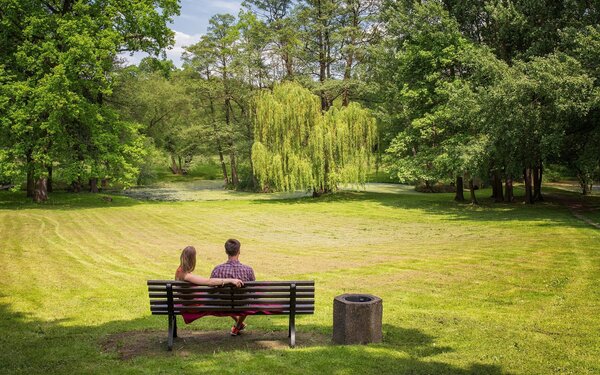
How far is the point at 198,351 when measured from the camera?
20.8 ft

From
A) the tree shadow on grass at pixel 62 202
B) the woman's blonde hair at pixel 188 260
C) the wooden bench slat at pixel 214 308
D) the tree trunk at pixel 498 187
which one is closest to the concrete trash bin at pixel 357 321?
the wooden bench slat at pixel 214 308

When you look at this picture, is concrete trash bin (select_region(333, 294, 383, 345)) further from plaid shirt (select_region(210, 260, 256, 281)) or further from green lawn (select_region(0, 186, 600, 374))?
plaid shirt (select_region(210, 260, 256, 281))

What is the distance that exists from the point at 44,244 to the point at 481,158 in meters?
21.1

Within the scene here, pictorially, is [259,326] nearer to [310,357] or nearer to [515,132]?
[310,357]

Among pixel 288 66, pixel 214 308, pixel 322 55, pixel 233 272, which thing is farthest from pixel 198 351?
pixel 288 66

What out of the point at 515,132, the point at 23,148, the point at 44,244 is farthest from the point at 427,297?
the point at 23,148

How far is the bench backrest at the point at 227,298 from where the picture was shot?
20.8 ft

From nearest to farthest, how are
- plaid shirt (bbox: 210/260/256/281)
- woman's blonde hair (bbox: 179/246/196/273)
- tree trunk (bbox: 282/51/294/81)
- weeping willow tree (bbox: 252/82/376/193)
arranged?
woman's blonde hair (bbox: 179/246/196/273) → plaid shirt (bbox: 210/260/256/281) → weeping willow tree (bbox: 252/82/376/193) → tree trunk (bbox: 282/51/294/81)

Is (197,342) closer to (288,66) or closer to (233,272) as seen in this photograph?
(233,272)

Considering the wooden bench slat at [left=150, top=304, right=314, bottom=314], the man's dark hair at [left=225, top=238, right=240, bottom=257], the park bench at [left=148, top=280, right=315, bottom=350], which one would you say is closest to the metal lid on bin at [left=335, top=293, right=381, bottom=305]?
the park bench at [left=148, top=280, right=315, bottom=350]

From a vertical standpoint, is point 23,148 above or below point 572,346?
above

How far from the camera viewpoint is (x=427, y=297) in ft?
31.0

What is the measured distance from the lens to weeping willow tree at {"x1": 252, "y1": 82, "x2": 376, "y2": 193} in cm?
3112

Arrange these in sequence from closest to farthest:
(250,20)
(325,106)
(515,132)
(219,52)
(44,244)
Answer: (44,244) → (515,132) → (325,106) → (250,20) → (219,52)
